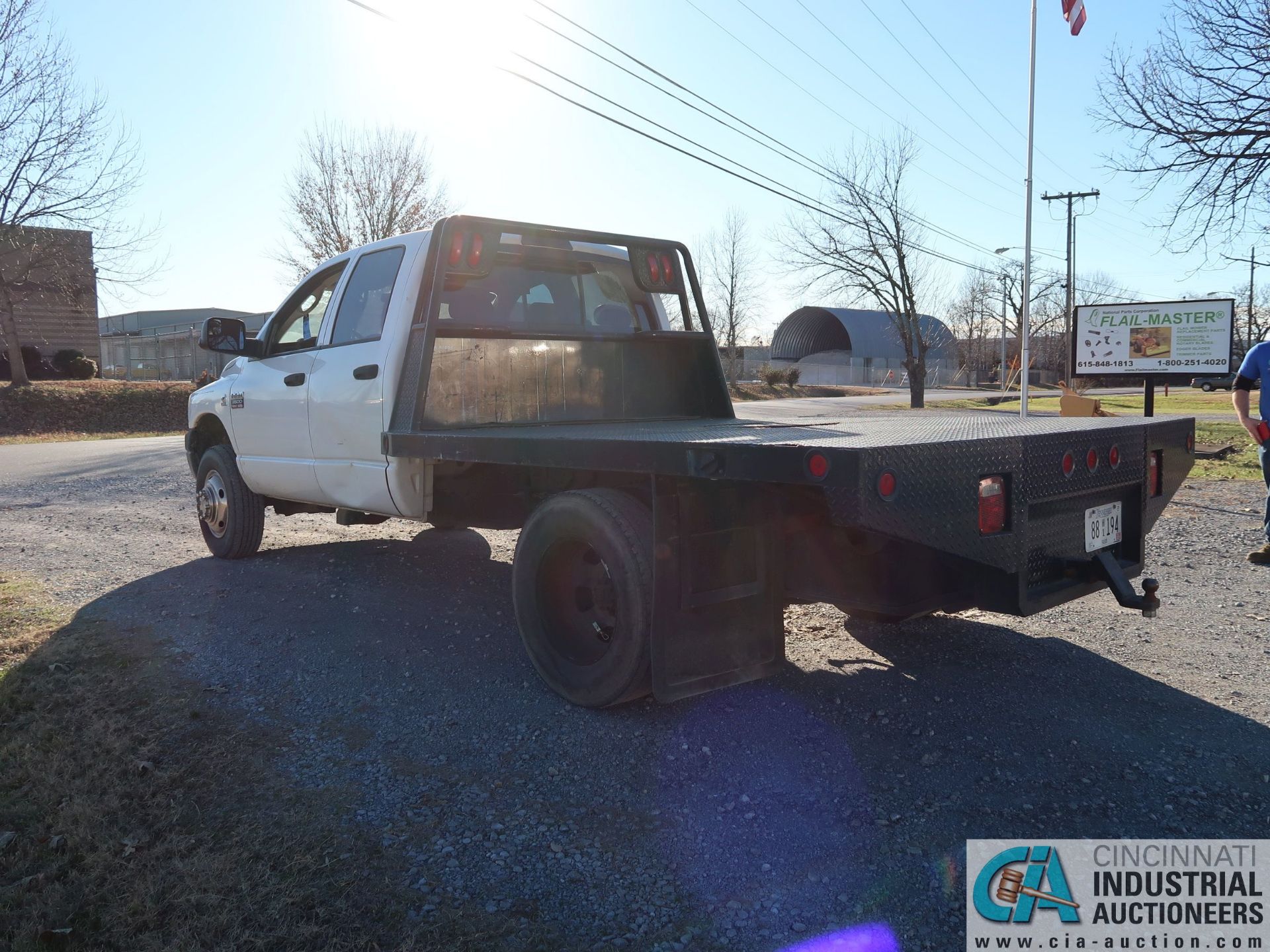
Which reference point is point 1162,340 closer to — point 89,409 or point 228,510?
point 228,510

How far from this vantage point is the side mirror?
6.26m

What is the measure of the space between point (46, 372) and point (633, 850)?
36217 millimetres

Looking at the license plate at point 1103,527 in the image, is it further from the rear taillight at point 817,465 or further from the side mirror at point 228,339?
the side mirror at point 228,339

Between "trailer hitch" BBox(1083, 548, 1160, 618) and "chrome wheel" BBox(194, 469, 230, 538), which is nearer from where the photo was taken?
"trailer hitch" BBox(1083, 548, 1160, 618)

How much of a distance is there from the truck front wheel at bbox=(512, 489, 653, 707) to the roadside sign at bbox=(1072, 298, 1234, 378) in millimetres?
13643

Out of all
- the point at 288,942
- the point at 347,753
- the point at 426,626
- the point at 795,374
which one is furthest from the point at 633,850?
the point at 795,374

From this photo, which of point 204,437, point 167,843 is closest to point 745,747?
point 167,843

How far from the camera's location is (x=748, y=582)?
3547mm

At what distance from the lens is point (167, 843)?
9.24 feet

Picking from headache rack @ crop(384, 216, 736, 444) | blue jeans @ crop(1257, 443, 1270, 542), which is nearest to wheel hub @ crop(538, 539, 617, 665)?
headache rack @ crop(384, 216, 736, 444)

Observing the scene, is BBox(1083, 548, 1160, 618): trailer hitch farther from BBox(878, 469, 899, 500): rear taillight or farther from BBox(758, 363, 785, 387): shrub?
BBox(758, 363, 785, 387): shrub

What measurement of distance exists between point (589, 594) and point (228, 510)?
12.8 ft

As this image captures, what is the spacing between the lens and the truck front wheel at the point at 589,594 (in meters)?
3.55

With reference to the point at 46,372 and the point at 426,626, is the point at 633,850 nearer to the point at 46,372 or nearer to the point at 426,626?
the point at 426,626
